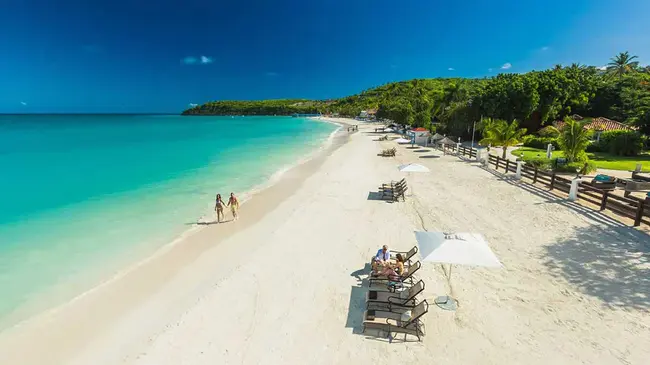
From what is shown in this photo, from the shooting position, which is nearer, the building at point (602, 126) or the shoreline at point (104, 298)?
the shoreline at point (104, 298)

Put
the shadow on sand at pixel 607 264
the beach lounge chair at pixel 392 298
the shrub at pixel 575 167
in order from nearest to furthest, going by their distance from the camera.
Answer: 1. the beach lounge chair at pixel 392 298
2. the shadow on sand at pixel 607 264
3. the shrub at pixel 575 167

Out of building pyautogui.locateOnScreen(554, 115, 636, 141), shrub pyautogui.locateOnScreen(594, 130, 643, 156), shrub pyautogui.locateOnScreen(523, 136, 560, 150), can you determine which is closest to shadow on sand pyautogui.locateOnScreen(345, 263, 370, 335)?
shrub pyautogui.locateOnScreen(594, 130, 643, 156)

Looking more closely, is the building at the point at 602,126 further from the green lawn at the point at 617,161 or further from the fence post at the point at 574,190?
the fence post at the point at 574,190

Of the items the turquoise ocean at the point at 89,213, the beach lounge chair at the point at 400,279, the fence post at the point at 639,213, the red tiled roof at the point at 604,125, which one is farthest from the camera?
the red tiled roof at the point at 604,125

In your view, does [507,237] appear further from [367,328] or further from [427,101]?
[427,101]

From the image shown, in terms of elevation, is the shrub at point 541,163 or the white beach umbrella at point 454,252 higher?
the shrub at point 541,163

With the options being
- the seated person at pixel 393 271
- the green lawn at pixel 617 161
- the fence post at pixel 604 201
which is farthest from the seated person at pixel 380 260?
the green lawn at pixel 617 161

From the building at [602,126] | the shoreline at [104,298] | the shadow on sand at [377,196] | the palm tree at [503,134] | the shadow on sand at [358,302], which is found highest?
the building at [602,126]

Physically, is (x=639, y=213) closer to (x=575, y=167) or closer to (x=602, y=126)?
(x=575, y=167)

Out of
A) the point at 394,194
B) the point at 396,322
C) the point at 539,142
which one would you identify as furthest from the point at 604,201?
the point at 539,142
